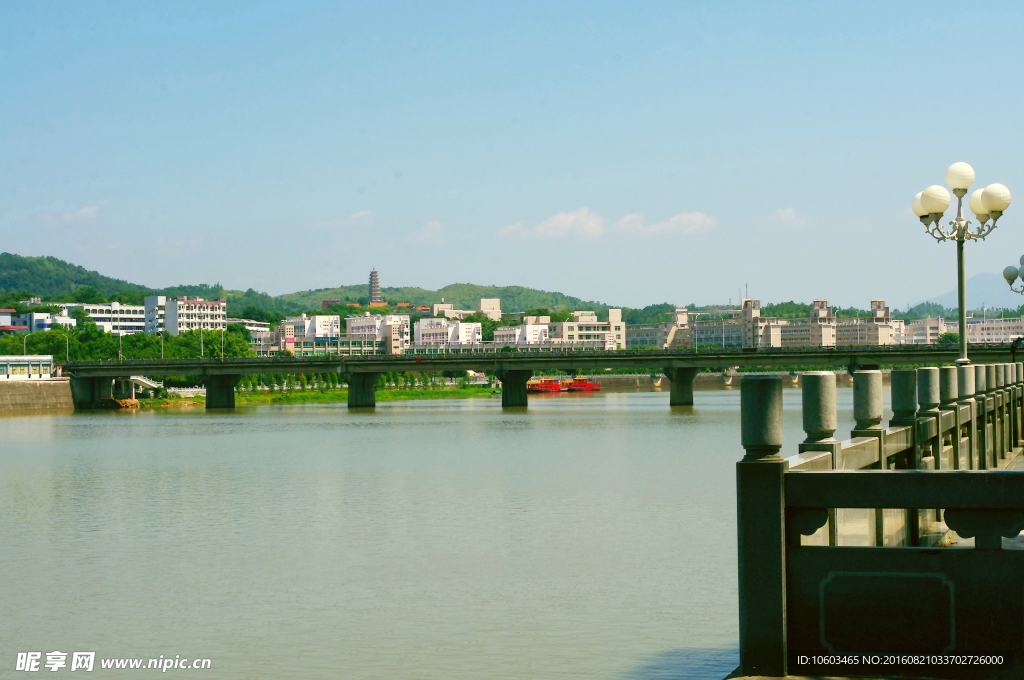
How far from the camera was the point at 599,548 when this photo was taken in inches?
851

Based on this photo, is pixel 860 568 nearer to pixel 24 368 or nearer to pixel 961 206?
pixel 961 206

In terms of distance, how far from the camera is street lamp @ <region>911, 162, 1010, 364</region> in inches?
912

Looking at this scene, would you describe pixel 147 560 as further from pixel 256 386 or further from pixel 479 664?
pixel 256 386

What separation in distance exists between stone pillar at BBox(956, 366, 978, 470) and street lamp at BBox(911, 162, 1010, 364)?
6524mm

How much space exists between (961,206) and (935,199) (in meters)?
1.49

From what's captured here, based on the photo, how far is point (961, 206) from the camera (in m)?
24.1

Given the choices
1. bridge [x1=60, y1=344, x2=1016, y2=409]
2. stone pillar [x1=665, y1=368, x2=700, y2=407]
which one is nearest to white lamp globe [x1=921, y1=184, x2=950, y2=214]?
bridge [x1=60, y1=344, x2=1016, y2=409]

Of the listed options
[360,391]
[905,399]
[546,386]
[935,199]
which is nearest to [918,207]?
[935,199]

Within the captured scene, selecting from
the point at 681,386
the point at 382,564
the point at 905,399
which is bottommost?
the point at 681,386

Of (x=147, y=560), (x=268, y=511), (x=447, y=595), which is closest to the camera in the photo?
(x=447, y=595)

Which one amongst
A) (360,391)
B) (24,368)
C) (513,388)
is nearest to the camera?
(513,388)

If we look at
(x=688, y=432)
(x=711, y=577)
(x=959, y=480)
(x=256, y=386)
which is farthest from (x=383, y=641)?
(x=256, y=386)

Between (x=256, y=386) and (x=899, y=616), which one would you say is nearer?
(x=899, y=616)

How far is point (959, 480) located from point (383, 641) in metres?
9.61
